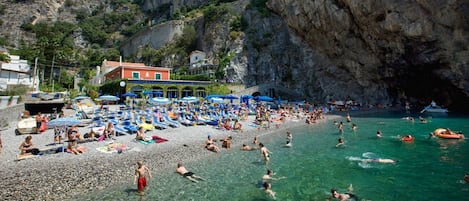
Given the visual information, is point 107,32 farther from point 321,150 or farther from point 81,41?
point 321,150

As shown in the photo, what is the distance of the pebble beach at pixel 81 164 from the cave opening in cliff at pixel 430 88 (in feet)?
95.4

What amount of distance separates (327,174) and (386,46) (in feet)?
97.0

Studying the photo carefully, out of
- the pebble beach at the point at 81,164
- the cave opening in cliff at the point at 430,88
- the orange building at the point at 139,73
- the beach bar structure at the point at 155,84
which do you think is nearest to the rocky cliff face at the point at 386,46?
the cave opening in cliff at the point at 430,88

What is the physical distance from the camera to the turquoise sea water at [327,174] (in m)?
8.58

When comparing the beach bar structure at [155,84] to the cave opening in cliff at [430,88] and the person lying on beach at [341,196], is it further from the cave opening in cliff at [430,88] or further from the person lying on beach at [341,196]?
the person lying on beach at [341,196]

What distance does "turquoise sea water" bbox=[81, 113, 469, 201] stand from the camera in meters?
8.58

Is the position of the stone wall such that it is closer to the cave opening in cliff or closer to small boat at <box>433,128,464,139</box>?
small boat at <box>433,128,464,139</box>

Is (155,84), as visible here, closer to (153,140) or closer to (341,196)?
(153,140)

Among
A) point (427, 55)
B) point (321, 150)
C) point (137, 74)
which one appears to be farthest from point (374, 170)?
point (137, 74)

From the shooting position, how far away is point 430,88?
38.1 meters

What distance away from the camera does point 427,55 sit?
31906 millimetres

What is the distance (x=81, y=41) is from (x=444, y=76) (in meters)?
84.1

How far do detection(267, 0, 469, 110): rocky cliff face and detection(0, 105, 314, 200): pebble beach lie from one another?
2458cm

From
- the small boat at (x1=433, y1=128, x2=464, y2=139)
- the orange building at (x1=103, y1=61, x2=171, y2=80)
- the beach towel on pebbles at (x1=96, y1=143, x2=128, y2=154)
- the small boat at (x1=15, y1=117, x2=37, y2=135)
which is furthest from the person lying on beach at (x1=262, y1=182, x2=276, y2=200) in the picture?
the orange building at (x1=103, y1=61, x2=171, y2=80)
